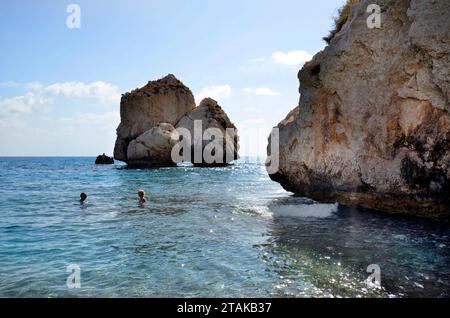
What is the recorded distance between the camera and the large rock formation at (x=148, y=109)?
5747 centimetres

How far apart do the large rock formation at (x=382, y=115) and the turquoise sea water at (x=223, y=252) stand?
0.96 metres

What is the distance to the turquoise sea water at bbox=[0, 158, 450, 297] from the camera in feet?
22.4

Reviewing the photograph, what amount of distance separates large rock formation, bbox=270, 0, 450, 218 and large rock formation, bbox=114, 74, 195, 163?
43272mm

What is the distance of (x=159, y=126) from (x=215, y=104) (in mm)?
10866

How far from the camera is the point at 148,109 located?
57719 millimetres

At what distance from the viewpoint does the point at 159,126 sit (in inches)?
2066

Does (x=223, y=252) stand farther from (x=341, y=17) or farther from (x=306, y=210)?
(x=341, y=17)
